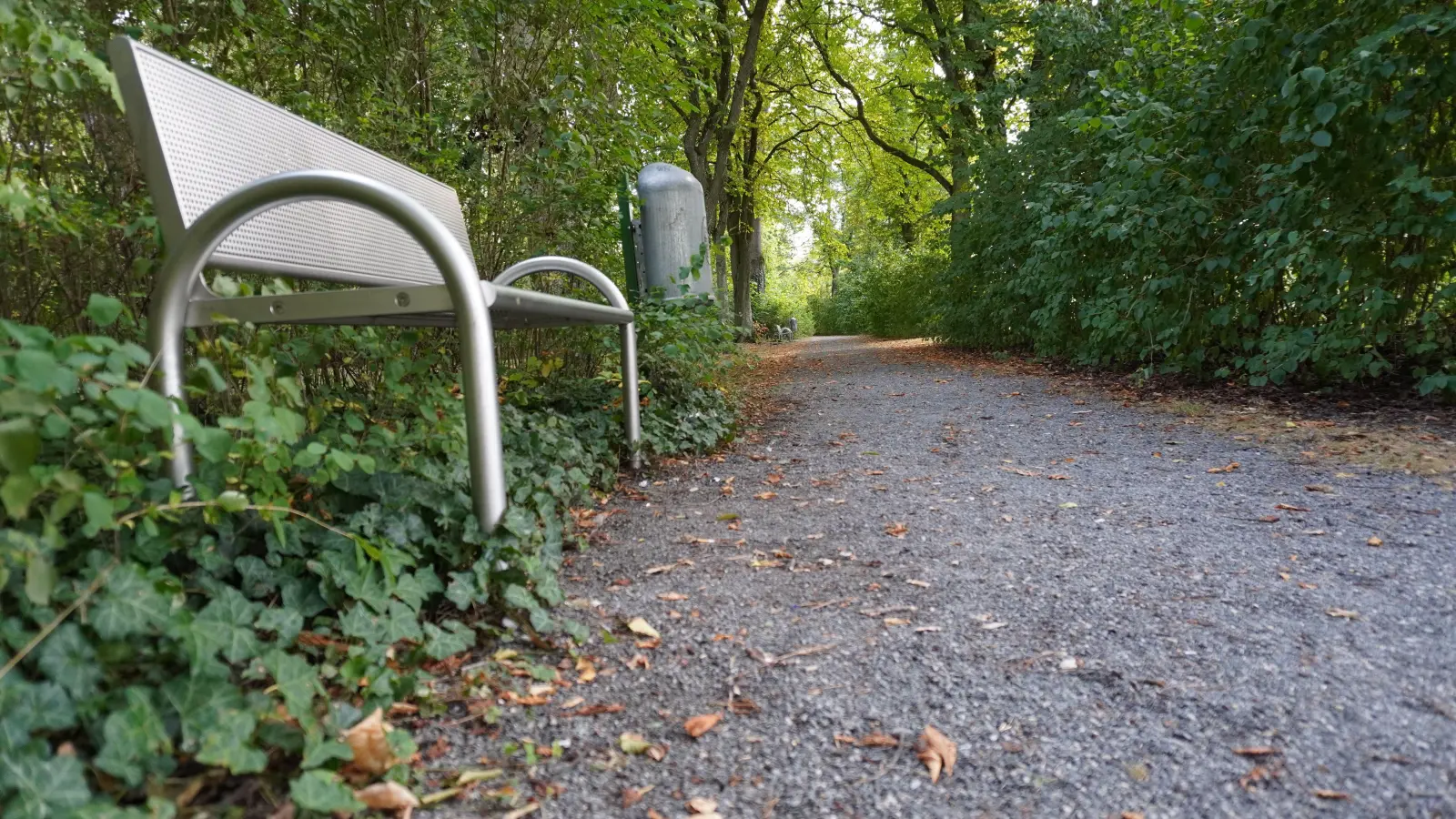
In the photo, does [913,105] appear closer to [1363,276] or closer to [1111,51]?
[1111,51]

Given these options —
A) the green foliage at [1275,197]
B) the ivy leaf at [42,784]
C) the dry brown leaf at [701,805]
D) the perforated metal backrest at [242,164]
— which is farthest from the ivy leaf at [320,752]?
the green foliage at [1275,197]

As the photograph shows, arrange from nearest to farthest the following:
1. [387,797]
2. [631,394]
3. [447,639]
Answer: [387,797]
[447,639]
[631,394]

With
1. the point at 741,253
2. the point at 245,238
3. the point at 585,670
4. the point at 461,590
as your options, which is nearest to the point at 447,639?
the point at 461,590

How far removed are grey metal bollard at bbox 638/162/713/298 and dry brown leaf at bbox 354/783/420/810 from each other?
500 cm

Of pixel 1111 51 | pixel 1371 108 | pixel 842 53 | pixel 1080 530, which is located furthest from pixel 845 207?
pixel 1080 530

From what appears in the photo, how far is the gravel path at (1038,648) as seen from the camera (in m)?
1.22

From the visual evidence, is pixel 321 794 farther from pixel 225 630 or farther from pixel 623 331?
pixel 623 331

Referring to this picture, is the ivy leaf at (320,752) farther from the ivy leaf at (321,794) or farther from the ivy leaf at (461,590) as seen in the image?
the ivy leaf at (461,590)

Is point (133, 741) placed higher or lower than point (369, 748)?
higher

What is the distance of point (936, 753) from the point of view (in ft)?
4.31

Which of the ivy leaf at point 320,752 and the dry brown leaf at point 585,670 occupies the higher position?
the ivy leaf at point 320,752

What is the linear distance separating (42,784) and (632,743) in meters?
0.80

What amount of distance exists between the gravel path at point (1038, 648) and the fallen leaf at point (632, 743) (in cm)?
2

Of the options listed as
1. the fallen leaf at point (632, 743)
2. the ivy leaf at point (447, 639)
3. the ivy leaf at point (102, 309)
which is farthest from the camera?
the ivy leaf at point (447, 639)
